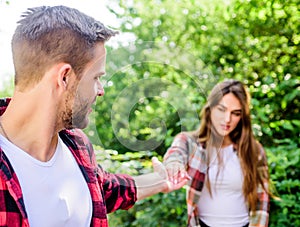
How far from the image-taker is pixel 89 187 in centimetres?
116

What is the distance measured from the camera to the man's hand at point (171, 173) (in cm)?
141

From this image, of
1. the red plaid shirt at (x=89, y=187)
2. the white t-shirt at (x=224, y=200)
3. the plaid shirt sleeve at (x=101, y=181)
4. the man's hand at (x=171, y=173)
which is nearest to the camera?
the red plaid shirt at (x=89, y=187)

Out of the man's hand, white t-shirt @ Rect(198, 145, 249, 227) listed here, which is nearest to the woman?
white t-shirt @ Rect(198, 145, 249, 227)

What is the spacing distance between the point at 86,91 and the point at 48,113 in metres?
0.12

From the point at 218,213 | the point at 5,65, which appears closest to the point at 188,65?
the point at 5,65

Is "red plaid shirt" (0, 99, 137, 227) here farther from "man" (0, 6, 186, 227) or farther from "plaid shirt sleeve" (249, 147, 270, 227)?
"plaid shirt sleeve" (249, 147, 270, 227)

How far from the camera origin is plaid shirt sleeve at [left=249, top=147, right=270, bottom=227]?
2459mm

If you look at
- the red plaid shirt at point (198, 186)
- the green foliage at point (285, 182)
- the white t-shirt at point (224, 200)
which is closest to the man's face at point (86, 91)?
the red plaid shirt at point (198, 186)

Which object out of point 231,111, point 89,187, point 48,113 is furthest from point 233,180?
point 48,113

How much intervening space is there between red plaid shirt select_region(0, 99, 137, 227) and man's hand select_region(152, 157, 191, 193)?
0.08 m

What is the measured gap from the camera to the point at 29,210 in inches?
39.2

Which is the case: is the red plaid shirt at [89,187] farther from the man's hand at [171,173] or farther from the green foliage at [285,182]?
the green foliage at [285,182]

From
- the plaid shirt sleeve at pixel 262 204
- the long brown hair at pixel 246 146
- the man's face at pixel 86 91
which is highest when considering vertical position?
the man's face at pixel 86 91

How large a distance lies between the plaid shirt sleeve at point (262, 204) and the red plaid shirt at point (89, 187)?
1175 millimetres
